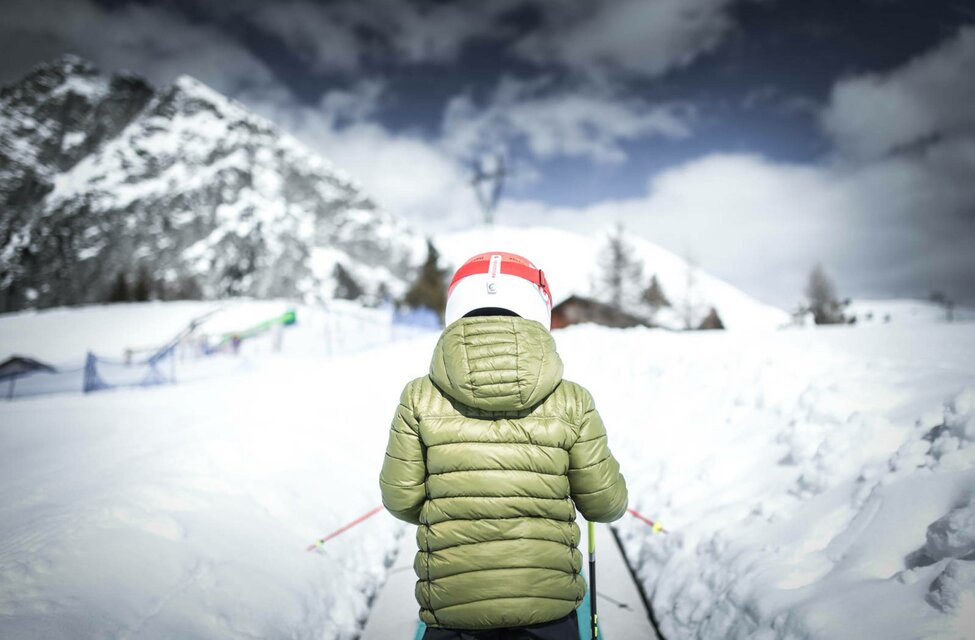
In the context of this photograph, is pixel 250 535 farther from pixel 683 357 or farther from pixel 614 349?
pixel 614 349

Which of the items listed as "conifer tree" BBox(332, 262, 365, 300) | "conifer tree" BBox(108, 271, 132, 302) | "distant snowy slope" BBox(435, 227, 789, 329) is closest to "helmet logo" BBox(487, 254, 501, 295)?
"distant snowy slope" BBox(435, 227, 789, 329)

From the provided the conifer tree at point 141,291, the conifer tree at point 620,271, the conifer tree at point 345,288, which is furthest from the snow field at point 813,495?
the conifer tree at point 345,288

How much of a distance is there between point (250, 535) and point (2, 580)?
5.56 ft

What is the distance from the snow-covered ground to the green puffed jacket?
6.37 feet

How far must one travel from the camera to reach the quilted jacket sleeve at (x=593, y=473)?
2.04 meters

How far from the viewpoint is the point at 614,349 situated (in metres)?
12.7

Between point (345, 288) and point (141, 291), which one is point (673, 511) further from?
point (345, 288)

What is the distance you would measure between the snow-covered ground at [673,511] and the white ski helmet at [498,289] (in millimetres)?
2531

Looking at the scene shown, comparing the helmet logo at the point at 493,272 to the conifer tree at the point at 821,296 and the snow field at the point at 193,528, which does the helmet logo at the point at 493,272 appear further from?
the conifer tree at the point at 821,296

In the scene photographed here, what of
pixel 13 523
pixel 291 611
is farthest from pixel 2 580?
pixel 291 611

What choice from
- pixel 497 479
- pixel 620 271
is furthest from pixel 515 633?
pixel 620 271

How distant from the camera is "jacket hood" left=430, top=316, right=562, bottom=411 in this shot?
1.86 meters

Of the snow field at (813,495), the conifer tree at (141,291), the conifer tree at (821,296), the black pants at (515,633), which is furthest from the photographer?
the conifer tree at (141,291)

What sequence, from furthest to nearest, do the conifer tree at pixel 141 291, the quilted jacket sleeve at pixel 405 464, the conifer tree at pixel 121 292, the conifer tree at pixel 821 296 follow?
1. the conifer tree at pixel 121 292
2. the conifer tree at pixel 141 291
3. the conifer tree at pixel 821 296
4. the quilted jacket sleeve at pixel 405 464
